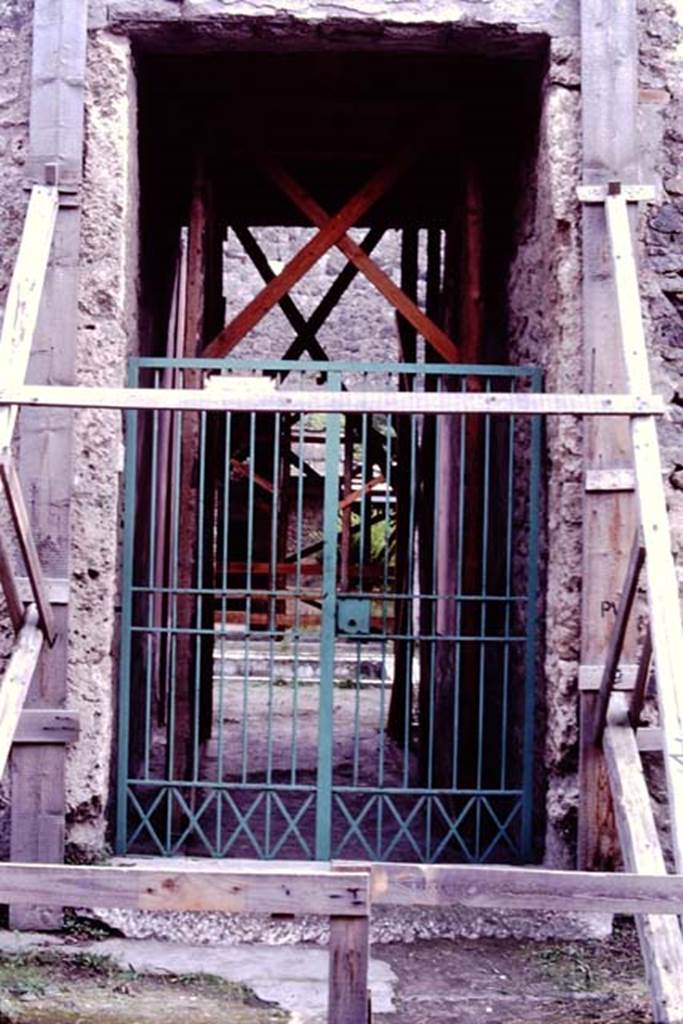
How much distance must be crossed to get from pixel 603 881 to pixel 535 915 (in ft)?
6.20

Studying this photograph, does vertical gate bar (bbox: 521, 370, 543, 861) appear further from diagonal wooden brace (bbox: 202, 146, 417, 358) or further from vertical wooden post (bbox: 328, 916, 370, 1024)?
vertical wooden post (bbox: 328, 916, 370, 1024)

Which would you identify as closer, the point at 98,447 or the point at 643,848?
the point at 643,848

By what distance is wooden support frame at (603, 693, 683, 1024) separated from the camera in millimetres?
3523

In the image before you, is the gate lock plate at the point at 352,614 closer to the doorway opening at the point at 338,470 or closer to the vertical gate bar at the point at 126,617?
the doorway opening at the point at 338,470

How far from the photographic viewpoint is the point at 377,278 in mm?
6297

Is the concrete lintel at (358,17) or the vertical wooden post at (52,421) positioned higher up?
the concrete lintel at (358,17)

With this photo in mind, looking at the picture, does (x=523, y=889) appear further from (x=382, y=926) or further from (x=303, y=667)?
(x=303, y=667)

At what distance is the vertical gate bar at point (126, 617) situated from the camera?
17.0 feet

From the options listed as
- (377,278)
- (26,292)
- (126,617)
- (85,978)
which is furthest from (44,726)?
(377,278)

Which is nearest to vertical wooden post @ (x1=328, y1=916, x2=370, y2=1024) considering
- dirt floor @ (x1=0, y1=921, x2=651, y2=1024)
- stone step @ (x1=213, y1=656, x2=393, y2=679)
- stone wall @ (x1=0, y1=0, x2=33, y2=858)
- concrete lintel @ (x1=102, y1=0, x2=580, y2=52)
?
dirt floor @ (x1=0, y1=921, x2=651, y2=1024)

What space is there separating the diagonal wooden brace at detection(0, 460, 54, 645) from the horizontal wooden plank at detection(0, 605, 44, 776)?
0.06 meters

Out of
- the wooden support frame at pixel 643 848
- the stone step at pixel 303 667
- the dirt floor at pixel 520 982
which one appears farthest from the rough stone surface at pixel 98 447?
the stone step at pixel 303 667

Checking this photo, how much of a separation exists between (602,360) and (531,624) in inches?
44.2

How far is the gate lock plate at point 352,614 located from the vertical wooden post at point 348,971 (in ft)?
7.50
